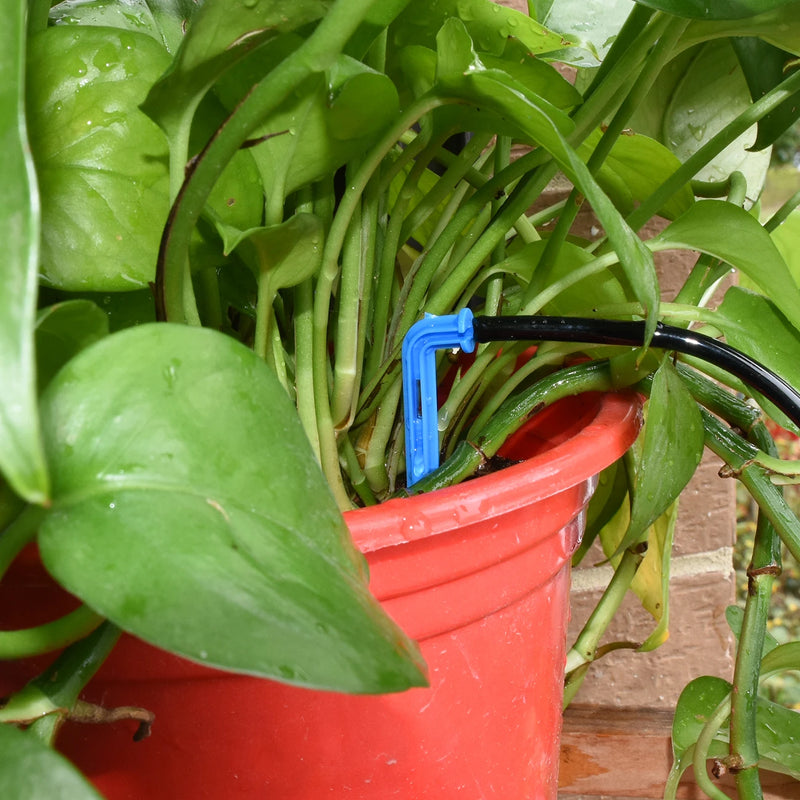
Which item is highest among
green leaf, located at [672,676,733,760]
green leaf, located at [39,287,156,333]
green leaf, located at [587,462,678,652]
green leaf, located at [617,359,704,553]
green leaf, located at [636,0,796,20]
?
green leaf, located at [636,0,796,20]

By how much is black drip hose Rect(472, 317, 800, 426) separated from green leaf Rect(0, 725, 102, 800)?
0.20m

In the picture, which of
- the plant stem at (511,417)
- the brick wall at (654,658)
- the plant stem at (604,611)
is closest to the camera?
the plant stem at (511,417)

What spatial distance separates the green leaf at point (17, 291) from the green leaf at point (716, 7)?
174mm

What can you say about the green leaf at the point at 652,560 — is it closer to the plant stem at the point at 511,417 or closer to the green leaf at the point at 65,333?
the plant stem at the point at 511,417

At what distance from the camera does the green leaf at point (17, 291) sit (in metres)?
0.12

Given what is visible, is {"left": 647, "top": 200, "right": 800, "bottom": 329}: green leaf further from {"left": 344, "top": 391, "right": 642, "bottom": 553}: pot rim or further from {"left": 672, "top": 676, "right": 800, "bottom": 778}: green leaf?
{"left": 672, "top": 676, "right": 800, "bottom": 778}: green leaf

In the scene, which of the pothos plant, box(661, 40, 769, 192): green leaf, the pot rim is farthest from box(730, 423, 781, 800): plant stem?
box(661, 40, 769, 192): green leaf

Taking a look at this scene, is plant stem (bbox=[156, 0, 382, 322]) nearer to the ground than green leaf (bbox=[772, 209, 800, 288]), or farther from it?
farther from it

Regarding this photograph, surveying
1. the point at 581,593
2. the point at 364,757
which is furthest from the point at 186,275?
the point at 581,593

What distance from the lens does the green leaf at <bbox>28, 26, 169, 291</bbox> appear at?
255 millimetres

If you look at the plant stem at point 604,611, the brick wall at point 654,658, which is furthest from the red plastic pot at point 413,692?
the brick wall at point 654,658

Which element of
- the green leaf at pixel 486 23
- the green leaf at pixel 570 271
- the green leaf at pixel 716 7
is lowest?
the green leaf at pixel 570 271

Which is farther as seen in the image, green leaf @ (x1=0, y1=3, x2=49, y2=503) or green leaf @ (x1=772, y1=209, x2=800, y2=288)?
green leaf @ (x1=772, y1=209, x2=800, y2=288)

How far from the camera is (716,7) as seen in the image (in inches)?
9.5
